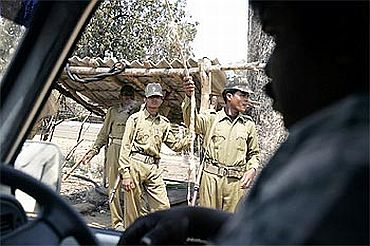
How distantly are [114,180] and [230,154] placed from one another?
2.61 meters

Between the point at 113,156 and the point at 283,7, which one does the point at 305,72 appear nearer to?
the point at 283,7

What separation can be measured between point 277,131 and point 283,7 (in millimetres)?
6046

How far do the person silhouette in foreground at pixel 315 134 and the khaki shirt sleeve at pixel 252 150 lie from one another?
5460mm

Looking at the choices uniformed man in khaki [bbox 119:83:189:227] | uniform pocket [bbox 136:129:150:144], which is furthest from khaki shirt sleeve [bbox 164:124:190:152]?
uniform pocket [bbox 136:129:150:144]

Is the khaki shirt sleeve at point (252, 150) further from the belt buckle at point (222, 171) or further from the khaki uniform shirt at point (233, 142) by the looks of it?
the belt buckle at point (222, 171)

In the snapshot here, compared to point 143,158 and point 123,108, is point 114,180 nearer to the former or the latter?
point 123,108

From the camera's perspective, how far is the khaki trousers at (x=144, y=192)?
7.63 metres

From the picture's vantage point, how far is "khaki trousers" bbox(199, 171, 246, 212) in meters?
6.64

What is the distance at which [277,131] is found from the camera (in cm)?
710

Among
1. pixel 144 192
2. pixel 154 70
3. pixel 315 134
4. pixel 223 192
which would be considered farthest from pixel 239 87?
pixel 315 134

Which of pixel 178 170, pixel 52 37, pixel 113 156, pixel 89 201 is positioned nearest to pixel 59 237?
pixel 52 37

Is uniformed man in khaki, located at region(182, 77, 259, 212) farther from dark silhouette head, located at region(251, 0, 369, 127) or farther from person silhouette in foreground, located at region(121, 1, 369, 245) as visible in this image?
dark silhouette head, located at region(251, 0, 369, 127)

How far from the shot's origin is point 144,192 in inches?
309

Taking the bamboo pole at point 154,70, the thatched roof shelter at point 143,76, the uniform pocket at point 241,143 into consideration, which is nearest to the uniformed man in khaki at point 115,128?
the thatched roof shelter at point 143,76
